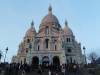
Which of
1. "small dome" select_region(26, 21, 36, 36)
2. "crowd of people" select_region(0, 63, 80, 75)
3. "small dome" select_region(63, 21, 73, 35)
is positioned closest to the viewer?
"crowd of people" select_region(0, 63, 80, 75)

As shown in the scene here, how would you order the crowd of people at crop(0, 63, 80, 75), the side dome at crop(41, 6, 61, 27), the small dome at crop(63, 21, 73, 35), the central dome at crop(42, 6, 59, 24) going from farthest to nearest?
the central dome at crop(42, 6, 59, 24), the side dome at crop(41, 6, 61, 27), the small dome at crop(63, 21, 73, 35), the crowd of people at crop(0, 63, 80, 75)

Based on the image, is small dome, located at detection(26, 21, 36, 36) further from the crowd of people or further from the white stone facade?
the crowd of people

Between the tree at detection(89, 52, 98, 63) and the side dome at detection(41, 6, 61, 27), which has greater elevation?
the side dome at detection(41, 6, 61, 27)

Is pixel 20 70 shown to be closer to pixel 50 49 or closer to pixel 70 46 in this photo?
pixel 50 49

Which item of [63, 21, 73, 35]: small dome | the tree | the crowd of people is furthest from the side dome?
the crowd of people

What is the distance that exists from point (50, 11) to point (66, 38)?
13549 mm

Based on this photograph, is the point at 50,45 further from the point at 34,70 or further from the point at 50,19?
the point at 34,70

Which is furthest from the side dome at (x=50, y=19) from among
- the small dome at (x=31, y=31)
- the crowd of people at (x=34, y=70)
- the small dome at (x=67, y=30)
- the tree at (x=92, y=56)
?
the crowd of people at (x=34, y=70)

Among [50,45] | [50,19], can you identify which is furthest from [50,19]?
[50,45]

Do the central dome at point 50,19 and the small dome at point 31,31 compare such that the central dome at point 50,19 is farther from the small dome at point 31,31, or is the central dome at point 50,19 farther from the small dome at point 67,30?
the small dome at point 67,30

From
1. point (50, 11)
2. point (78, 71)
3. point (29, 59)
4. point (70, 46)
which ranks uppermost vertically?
point (50, 11)

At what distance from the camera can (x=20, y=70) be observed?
31922 millimetres

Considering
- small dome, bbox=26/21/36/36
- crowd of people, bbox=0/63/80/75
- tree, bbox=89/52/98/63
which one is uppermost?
small dome, bbox=26/21/36/36

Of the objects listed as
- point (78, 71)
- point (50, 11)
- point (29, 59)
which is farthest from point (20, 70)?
point (50, 11)
